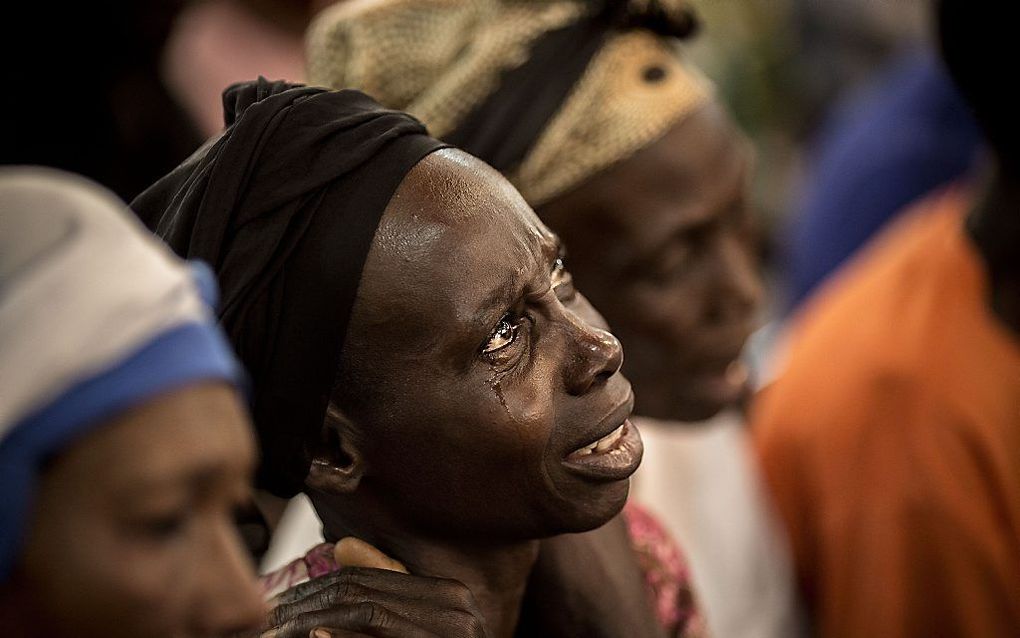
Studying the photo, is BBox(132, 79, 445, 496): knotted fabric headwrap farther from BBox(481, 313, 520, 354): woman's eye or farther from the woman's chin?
the woman's chin

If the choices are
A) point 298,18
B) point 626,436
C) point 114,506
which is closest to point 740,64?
point 298,18

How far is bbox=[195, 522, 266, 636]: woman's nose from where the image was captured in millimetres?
881

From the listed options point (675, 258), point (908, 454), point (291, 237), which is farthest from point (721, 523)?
point (291, 237)

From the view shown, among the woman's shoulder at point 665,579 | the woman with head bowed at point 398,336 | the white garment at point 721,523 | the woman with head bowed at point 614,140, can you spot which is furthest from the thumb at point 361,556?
the white garment at point 721,523

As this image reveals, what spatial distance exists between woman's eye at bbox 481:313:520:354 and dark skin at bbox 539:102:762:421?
80 cm

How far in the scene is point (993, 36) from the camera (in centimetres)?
217

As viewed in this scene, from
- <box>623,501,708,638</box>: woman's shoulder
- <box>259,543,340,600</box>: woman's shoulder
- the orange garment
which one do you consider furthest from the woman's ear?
the orange garment

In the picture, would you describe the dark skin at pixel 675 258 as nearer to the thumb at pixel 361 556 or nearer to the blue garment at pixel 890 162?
the thumb at pixel 361 556

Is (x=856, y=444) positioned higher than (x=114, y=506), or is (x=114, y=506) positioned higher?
(x=114, y=506)

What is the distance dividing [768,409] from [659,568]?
0.98 m

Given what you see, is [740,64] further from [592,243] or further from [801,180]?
[592,243]

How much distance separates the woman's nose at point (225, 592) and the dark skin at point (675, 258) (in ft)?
3.83

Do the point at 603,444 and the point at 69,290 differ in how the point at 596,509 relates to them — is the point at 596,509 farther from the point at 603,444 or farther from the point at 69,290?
the point at 69,290

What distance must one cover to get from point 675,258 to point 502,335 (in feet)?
2.97
